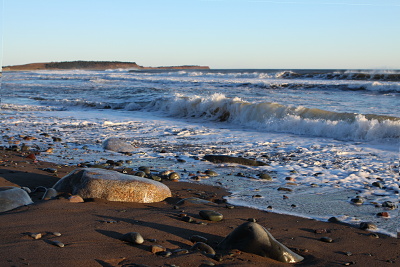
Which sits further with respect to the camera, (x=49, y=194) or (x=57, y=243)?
(x=49, y=194)

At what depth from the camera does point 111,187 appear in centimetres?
434

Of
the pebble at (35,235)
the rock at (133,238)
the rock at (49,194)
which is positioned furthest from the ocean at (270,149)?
the pebble at (35,235)

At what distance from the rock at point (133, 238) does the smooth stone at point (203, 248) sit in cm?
37

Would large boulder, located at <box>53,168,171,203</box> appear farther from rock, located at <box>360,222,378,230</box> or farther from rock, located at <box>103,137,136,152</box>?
rock, located at <box>103,137,136,152</box>

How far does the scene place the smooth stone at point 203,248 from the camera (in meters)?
3.04

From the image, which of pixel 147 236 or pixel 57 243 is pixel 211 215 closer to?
pixel 147 236

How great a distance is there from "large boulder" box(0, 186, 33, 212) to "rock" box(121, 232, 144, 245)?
4.20 feet

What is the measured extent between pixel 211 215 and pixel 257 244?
2.84 ft

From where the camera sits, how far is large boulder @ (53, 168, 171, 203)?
4.32m

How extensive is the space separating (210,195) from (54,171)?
2.10 meters

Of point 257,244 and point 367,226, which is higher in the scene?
point 257,244

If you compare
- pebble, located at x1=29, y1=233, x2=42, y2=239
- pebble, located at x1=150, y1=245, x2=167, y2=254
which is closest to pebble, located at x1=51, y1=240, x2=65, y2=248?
pebble, located at x1=29, y1=233, x2=42, y2=239

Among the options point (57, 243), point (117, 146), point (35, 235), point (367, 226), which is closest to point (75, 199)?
point (35, 235)

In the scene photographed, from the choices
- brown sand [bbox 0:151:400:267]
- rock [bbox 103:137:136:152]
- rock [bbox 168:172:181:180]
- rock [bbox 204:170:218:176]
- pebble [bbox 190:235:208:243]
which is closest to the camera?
brown sand [bbox 0:151:400:267]
